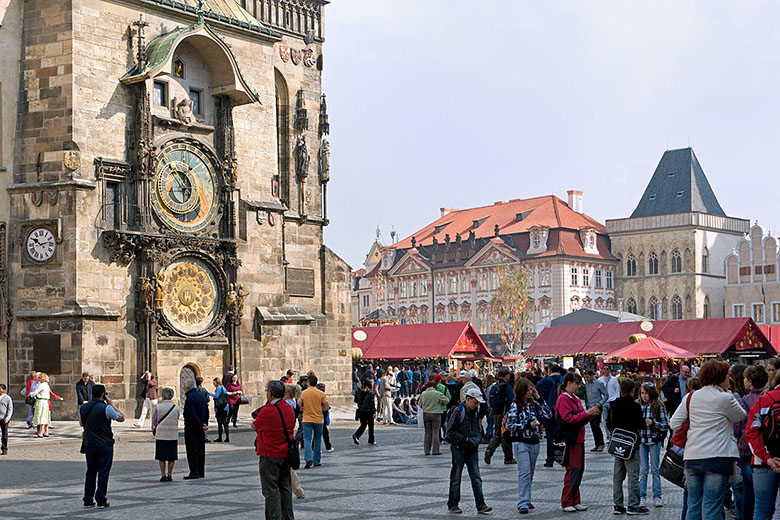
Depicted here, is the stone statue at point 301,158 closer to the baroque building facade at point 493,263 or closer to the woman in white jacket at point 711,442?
the woman in white jacket at point 711,442

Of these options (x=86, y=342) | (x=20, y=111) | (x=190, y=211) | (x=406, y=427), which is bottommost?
(x=406, y=427)

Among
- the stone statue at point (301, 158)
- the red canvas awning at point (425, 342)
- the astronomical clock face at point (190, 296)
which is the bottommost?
the red canvas awning at point (425, 342)

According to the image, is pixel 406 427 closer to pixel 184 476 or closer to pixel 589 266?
pixel 184 476

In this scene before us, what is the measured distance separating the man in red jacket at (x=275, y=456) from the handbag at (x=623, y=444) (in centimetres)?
380

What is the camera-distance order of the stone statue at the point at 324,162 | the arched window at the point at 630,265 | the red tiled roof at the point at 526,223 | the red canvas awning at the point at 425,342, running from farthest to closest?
the arched window at the point at 630,265, the red tiled roof at the point at 526,223, the red canvas awning at the point at 425,342, the stone statue at the point at 324,162

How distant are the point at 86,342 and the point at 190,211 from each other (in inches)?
204

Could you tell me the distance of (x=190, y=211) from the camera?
33.4 m

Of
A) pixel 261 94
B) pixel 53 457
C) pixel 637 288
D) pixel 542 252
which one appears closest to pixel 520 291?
pixel 542 252

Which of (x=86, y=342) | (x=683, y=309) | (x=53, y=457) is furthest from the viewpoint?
(x=683, y=309)

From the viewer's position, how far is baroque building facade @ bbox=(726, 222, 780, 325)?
318ft

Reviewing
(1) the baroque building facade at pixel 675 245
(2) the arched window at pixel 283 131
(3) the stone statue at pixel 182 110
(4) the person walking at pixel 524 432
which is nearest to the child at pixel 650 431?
(4) the person walking at pixel 524 432

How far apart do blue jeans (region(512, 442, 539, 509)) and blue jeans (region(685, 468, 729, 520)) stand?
130 inches

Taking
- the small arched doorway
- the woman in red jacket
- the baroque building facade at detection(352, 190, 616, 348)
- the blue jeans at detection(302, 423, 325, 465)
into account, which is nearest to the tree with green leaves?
the baroque building facade at detection(352, 190, 616, 348)

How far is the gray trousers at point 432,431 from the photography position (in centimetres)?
2236
